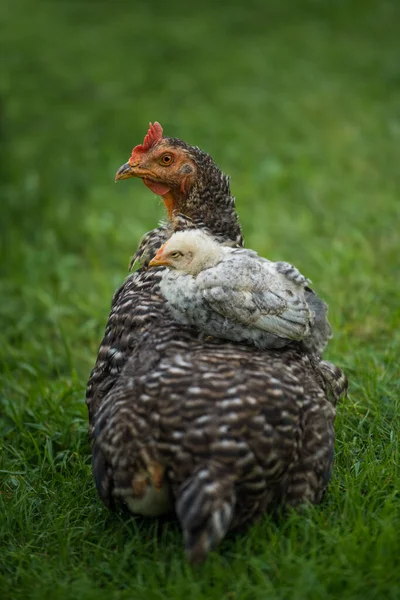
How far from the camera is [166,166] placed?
3855mm

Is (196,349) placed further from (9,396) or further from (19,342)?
(19,342)

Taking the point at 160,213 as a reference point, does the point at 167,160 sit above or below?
above

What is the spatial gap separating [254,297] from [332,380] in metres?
0.61

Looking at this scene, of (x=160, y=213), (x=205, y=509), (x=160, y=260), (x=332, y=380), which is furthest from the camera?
(x=160, y=213)

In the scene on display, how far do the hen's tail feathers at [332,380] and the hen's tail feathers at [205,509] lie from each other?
87cm

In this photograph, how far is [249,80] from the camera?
31.7ft

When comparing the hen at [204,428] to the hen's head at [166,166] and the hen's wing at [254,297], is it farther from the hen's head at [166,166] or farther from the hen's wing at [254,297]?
the hen's head at [166,166]

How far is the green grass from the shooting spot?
10.1 feet

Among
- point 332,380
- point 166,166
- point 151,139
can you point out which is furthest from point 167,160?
point 332,380

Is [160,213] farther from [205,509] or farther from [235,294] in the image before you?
[205,509]

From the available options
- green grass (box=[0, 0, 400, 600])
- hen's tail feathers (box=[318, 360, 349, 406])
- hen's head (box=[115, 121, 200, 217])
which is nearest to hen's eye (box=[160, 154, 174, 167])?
hen's head (box=[115, 121, 200, 217])

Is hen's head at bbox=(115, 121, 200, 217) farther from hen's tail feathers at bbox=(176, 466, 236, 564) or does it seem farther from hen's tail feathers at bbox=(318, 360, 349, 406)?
hen's tail feathers at bbox=(176, 466, 236, 564)

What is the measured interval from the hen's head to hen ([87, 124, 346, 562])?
67cm

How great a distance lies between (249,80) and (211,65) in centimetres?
70
